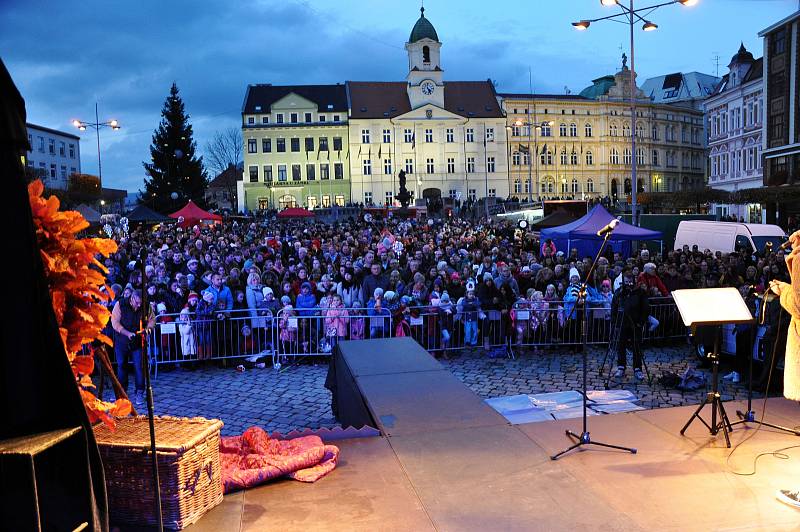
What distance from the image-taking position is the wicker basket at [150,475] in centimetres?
386

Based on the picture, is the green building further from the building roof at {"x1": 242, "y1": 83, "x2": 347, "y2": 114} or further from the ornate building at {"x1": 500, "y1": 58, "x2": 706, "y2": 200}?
the ornate building at {"x1": 500, "y1": 58, "x2": 706, "y2": 200}

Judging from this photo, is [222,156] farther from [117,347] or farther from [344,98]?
[117,347]

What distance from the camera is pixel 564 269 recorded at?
48.9 feet

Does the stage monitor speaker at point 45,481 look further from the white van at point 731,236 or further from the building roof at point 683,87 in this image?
the building roof at point 683,87

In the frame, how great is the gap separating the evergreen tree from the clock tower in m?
30.4

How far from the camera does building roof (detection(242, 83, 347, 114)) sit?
7612 cm

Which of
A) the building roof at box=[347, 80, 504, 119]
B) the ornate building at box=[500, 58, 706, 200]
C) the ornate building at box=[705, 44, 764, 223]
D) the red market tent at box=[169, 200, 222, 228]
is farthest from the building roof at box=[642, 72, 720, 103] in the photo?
the red market tent at box=[169, 200, 222, 228]

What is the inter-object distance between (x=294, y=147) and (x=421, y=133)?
51.8ft

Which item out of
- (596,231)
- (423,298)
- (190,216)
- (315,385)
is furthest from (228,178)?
(315,385)

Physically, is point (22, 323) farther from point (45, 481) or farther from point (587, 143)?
point (587, 143)

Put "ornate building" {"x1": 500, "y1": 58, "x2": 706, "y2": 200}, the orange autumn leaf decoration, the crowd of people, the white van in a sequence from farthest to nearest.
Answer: "ornate building" {"x1": 500, "y1": 58, "x2": 706, "y2": 200} < the white van < the crowd of people < the orange autumn leaf decoration

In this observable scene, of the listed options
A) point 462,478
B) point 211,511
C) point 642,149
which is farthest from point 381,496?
point 642,149

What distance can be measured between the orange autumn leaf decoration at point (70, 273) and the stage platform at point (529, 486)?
5.40 feet

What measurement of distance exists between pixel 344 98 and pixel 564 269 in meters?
68.0
